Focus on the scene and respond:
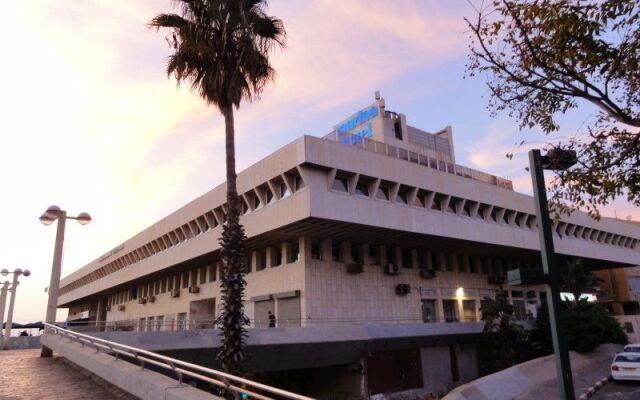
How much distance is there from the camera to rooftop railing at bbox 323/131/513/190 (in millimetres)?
31312

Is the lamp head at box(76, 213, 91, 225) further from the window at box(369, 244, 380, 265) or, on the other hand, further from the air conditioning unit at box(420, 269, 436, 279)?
the air conditioning unit at box(420, 269, 436, 279)

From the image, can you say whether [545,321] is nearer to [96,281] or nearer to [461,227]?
[461,227]

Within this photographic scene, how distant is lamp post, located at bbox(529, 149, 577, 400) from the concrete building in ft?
52.0

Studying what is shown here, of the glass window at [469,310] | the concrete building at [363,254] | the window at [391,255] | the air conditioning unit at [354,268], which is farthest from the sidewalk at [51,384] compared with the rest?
the glass window at [469,310]

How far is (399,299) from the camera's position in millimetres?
32281

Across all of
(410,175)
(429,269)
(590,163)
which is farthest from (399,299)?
(590,163)

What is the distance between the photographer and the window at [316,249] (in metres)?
28.8

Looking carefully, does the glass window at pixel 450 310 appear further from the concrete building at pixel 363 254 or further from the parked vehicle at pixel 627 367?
the parked vehicle at pixel 627 367

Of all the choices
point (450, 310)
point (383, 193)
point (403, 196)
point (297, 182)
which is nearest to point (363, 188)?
point (383, 193)

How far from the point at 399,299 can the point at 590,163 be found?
2477 centimetres

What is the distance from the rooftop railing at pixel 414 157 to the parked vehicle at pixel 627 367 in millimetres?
16332

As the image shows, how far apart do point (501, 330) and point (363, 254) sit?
9.94 m

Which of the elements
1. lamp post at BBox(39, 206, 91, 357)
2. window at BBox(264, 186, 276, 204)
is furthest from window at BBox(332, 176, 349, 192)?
lamp post at BBox(39, 206, 91, 357)

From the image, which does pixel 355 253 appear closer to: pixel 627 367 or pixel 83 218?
pixel 627 367
